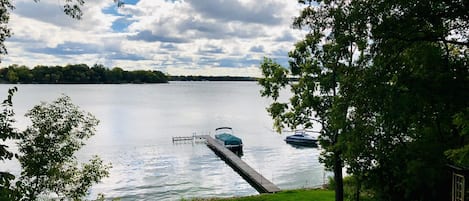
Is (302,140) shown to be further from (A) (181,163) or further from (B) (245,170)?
(B) (245,170)

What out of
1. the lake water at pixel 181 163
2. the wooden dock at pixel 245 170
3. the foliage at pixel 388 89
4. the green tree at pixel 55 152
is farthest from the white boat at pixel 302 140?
the green tree at pixel 55 152

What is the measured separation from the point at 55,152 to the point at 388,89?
428 inches

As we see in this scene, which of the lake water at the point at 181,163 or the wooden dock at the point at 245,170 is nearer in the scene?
the wooden dock at the point at 245,170

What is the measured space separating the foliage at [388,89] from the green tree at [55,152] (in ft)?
30.5

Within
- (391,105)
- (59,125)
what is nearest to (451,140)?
(391,105)

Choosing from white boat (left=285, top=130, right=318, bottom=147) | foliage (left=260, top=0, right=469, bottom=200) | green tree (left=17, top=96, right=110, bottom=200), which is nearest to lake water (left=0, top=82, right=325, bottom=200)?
white boat (left=285, top=130, right=318, bottom=147)

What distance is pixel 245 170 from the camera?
139 ft

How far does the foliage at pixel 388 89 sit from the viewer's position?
10.3m

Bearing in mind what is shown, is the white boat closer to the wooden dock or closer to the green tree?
the wooden dock

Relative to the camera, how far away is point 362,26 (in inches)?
414

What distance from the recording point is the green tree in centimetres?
1395

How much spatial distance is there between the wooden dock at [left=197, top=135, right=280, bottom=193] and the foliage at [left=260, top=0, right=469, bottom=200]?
48.5 ft

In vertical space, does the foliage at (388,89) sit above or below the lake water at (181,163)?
above

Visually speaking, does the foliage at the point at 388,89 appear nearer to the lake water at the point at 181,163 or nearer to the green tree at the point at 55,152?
the green tree at the point at 55,152
